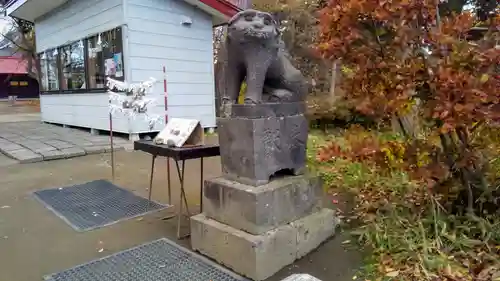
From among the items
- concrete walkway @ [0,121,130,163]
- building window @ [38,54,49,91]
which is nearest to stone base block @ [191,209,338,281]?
concrete walkway @ [0,121,130,163]

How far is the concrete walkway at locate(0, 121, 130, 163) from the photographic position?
634cm

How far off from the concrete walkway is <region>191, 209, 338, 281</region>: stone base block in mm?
4615

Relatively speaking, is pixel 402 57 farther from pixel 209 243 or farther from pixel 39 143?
pixel 39 143

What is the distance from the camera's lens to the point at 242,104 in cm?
255

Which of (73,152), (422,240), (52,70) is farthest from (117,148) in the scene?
(422,240)

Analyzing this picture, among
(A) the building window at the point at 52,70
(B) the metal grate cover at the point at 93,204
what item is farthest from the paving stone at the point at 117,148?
(A) the building window at the point at 52,70

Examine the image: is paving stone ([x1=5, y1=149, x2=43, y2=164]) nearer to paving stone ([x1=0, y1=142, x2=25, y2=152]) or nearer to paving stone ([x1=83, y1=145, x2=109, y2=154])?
paving stone ([x1=0, y1=142, x2=25, y2=152])

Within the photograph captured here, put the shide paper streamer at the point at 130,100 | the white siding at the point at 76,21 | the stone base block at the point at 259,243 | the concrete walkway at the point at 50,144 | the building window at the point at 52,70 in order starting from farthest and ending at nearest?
the building window at the point at 52,70 < the white siding at the point at 76,21 < the concrete walkway at the point at 50,144 < the shide paper streamer at the point at 130,100 < the stone base block at the point at 259,243

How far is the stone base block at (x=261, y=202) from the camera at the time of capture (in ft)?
7.84

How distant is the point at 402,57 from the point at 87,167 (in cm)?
477

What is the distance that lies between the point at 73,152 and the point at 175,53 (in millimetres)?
2950

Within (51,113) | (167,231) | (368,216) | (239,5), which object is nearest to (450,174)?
(368,216)

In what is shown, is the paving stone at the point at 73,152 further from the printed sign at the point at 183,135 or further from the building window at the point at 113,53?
the printed sign at the point at 183,135

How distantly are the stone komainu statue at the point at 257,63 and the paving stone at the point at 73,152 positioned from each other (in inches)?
183
